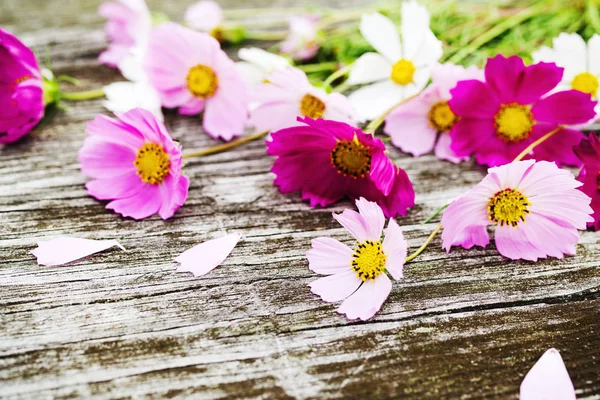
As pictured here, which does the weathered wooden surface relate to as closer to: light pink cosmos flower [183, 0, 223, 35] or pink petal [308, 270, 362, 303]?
pink petal [308, 270, 362, 303]

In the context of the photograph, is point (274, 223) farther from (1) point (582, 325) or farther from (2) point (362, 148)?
(1) point (582, 325)

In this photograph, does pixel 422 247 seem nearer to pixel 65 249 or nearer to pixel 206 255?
pixel 206 255

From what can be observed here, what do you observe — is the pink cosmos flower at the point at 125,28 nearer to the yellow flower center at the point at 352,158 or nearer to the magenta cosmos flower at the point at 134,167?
the magenta cosmos flower at the point at 134,167

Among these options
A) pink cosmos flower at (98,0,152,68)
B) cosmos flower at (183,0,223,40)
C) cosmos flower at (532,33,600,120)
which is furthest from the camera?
cosmos flower at (183,0,223,40)

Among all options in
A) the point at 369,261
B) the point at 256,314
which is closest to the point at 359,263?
the point at 369,261

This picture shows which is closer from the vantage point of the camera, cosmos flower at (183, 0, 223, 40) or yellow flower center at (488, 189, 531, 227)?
yellow flower center at (488, 189, 531, 227)

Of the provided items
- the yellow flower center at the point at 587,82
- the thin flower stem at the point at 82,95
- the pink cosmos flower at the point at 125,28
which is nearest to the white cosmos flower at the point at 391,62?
the yellow flower center at the point at 587,82

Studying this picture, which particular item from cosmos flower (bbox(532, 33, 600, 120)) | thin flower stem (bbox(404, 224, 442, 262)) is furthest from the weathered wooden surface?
cosmos flower (bbox(532, 33, 600, 120))
